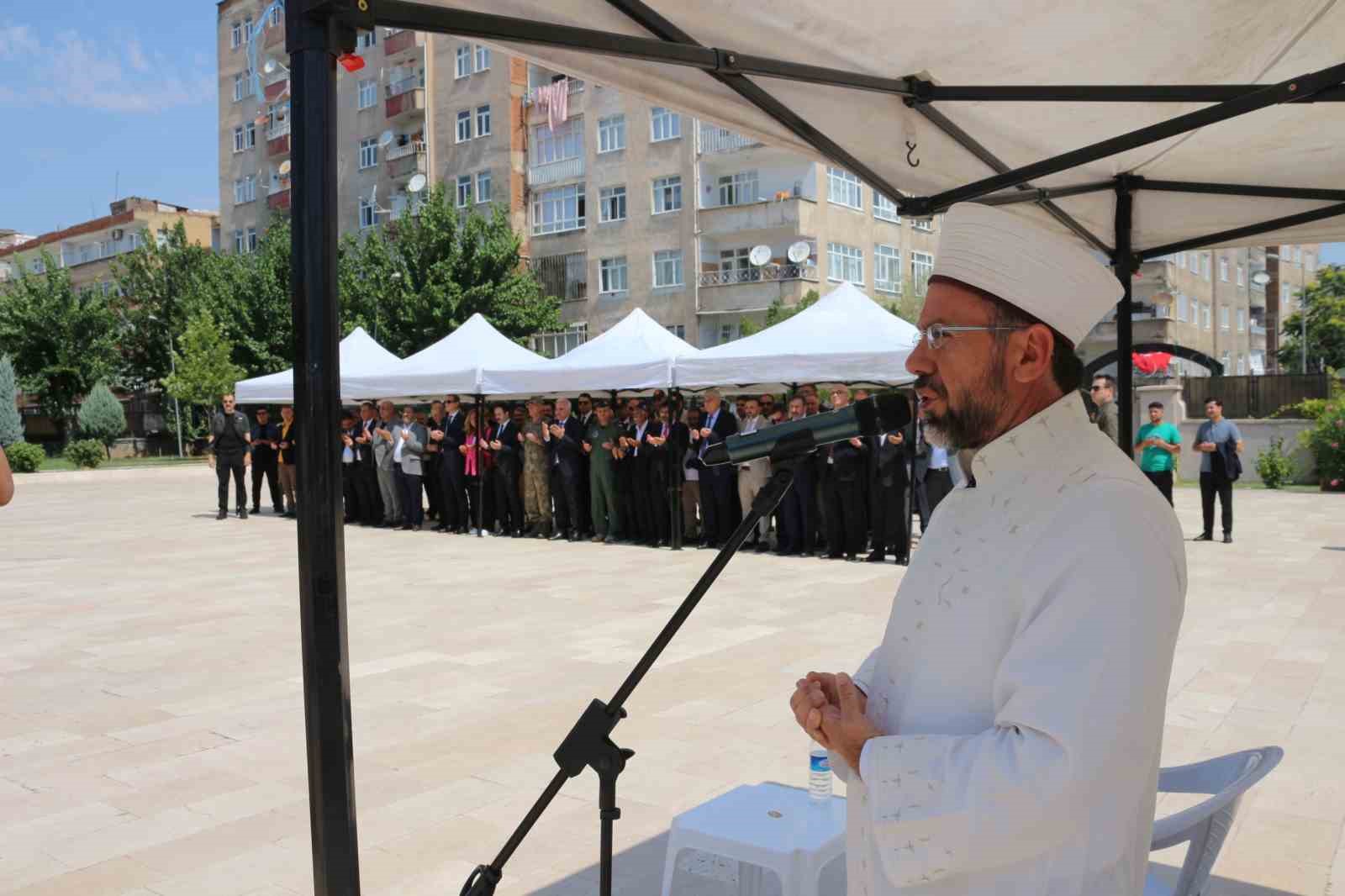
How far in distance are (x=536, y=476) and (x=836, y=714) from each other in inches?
605

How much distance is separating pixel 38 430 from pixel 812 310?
62.2 metres

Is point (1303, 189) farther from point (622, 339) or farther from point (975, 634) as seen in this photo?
point (622, 339)

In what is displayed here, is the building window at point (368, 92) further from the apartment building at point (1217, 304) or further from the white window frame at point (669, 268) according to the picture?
the apartment building at point (1217, 304)

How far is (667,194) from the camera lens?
4509 centimetres

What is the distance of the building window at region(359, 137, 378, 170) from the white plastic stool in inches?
2189

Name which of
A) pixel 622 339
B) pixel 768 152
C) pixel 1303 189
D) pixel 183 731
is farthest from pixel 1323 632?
pixel 768 152

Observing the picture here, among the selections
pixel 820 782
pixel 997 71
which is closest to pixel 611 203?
pixel 997 71

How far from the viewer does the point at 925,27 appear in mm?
3322

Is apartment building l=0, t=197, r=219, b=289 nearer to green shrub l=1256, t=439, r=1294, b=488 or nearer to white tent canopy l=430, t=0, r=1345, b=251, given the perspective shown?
green shrub l=1256, t=439, r=1294, b=488

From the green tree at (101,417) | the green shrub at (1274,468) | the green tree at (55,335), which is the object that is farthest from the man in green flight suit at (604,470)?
the green tree at (55,335)

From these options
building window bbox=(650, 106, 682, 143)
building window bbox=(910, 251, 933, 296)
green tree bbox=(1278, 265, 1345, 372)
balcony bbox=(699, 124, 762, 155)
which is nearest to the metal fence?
building window bbox=(910, 251, 933, 296)

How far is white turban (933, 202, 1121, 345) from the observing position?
5.78 ft

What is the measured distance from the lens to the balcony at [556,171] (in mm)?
47469

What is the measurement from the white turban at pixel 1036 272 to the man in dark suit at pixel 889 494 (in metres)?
11.3
